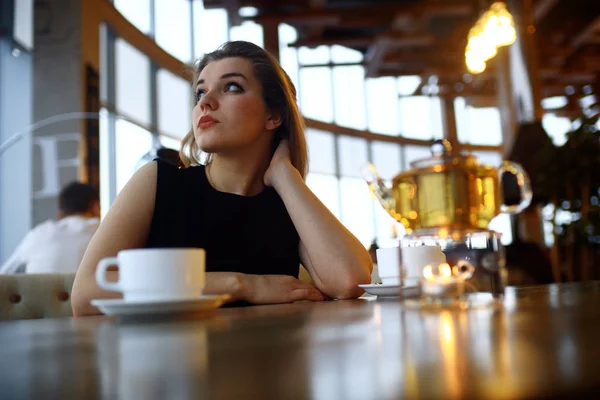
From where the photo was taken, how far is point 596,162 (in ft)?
17.4

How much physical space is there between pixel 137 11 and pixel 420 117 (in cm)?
756

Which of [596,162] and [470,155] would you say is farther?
[596,162]

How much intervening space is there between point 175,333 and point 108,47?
639cm

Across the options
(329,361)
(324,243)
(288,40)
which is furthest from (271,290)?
(288,40)

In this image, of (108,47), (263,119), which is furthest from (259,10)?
(263,119)

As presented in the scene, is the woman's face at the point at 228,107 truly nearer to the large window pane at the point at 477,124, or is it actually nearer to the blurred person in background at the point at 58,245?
the blurred person in background at the point at 58,245

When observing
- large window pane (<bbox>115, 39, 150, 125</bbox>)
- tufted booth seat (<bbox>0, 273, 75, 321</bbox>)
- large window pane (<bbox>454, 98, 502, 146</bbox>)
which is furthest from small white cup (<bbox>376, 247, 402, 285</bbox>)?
large window pane (<bbox>454, 98, 502, 146</bbox>)

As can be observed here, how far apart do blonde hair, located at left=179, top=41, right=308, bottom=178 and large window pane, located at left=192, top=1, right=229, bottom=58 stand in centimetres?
641

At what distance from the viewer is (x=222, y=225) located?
1647 millimetres

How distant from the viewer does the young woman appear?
4.82 feet

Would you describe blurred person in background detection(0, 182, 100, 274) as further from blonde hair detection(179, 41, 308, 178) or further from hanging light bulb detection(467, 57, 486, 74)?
hanging light bulb detection(467, 57, 486, 74)

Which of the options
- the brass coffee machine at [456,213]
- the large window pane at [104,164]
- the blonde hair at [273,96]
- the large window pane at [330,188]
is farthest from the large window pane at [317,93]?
the brass coffee machine at [456,213]

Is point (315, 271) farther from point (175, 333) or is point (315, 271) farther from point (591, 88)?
point (591, 88)

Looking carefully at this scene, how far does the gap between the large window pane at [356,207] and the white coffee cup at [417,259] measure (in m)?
10.5
